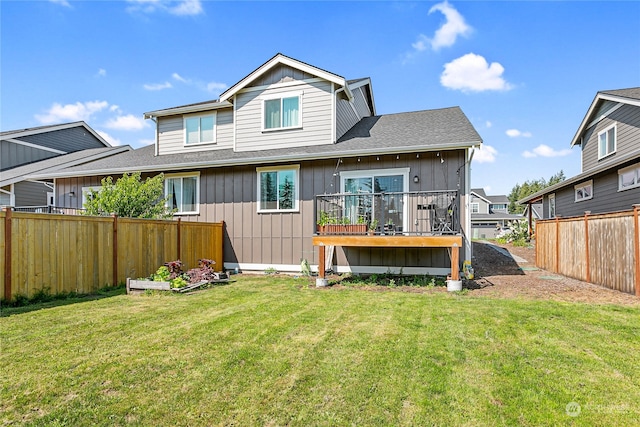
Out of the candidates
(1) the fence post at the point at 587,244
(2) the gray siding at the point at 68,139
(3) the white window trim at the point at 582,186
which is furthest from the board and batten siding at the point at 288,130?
(2) the gray siding at the point at 68,139

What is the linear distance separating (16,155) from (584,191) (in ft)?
92.8

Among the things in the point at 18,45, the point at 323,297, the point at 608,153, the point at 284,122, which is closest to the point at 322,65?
the point at 284,122

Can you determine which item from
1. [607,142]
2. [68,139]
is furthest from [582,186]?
[68,139]

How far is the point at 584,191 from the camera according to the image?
1440 centimetres

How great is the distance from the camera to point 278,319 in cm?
479

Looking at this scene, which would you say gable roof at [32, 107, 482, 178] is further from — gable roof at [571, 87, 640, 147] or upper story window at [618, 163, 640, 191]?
gable roof at [571, 87, 640, 147]

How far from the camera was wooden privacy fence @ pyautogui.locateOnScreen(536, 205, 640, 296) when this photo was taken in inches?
247

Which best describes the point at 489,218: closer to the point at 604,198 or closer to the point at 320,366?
the point at 604,198

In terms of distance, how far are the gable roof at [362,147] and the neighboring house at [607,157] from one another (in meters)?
5.50

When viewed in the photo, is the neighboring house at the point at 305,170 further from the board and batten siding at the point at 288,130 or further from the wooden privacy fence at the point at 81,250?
the wooden privacy fence at the point at 81,250

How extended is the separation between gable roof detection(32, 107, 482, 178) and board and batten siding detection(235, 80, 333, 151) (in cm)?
34

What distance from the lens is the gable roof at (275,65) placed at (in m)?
9.91

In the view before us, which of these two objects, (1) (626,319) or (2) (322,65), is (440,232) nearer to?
(1) (626,319)

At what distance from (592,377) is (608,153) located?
14.9 meters
